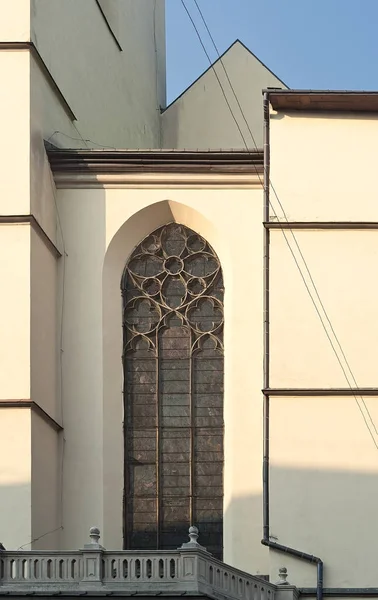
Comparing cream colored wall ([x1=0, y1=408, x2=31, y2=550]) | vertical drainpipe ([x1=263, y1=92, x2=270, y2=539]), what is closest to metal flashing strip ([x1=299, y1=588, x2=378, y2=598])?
vertical drainpipe ([x1=263, y1=92, x2=270, y2=539])

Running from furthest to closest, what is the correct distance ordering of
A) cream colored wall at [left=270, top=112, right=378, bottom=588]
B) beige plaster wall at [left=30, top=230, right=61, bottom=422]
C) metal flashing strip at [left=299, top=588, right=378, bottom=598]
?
beige plaster wall at [left=30, top=230, right=61, bottom=422]
cream colored wall at [left=270, top=112, right=378, bottom=588]
metal flashing strip at [left=299, top=588, right=378, bottom=598]

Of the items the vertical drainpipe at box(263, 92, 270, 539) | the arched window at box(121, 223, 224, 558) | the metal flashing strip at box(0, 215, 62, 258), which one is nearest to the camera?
the vertical drainpipe at box(263, 92, 270, 539)

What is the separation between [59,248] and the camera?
2075 centimetres

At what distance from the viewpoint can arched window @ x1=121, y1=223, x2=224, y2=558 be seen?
66.6 feet

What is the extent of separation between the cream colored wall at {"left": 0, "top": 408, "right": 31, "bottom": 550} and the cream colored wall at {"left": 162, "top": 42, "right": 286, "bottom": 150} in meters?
9.09

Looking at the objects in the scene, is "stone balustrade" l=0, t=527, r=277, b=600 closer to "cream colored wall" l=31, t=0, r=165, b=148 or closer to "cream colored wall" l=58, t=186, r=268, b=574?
"cream colored wall" l=58, t=186, r=268, b=574

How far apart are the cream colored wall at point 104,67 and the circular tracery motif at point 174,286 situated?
1.99 m

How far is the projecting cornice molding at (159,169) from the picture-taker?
2086cm

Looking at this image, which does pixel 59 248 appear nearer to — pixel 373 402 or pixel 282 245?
pixel 282 245

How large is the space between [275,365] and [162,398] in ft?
5.97

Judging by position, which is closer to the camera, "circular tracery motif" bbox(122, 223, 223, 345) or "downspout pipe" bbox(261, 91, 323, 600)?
"downspout pipe" bbox(261, 91, 323, 600)

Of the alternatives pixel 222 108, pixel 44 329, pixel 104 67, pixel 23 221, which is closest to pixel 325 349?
pixel 44 329

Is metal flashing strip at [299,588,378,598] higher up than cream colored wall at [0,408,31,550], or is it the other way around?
cream colored wall at [0,408,31,550]

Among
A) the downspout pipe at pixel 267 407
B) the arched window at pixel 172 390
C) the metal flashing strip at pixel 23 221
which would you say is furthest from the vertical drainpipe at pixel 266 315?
the metal flashing strip at pixel 23 221
